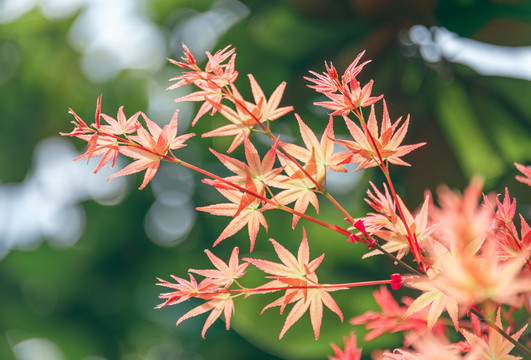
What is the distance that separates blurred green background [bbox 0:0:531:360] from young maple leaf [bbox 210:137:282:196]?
0.56 meters

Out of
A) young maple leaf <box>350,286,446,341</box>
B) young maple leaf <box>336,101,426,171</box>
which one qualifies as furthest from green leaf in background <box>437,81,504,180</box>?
young maple leaf <box>336,101,426,171</box>

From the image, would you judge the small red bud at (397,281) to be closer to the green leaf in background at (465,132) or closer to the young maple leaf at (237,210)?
the young maple leaf at (237,210)

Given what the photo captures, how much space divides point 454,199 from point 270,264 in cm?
18

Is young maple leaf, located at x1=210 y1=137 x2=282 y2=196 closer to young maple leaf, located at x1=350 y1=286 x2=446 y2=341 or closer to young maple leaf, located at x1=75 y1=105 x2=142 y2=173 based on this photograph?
young maple leaf, located at x1=75 y1=105 x2=142 y2=173

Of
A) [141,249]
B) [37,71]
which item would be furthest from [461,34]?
[37,71]

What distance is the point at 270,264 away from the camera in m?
0.33

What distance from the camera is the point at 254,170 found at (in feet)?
1.03

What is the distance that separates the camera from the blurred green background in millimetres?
851

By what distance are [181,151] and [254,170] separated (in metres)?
1.02

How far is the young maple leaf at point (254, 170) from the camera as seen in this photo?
0.31 metres

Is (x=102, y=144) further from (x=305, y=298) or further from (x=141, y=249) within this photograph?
(x=141, y=249)

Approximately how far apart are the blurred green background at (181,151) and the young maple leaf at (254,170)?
0.56m

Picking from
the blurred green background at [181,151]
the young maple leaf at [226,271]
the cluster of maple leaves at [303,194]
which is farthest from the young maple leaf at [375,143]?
the blurred green background at [181,151]

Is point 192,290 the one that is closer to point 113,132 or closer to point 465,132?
point 113,132
